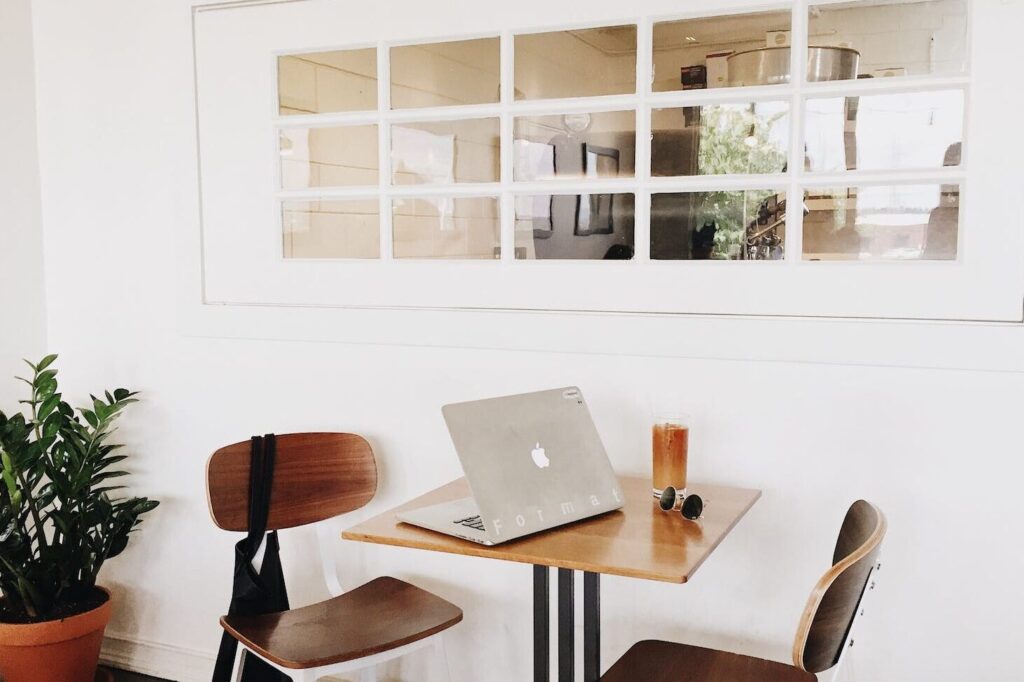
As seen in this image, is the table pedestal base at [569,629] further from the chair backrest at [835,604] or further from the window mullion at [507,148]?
the window mullion at [507,148]

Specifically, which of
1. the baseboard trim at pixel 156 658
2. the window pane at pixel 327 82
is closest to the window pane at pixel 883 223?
the window pane at pixel 327 82

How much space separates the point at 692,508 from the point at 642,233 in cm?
74

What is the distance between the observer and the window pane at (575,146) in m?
2.34

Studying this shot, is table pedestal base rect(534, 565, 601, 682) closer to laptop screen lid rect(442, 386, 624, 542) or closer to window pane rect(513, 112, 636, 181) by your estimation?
laptop screen lid rect(442, 386, 624, 542)

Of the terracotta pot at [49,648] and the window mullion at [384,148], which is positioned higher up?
the window mullion at [384,148]

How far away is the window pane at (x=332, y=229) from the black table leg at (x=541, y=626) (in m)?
1.07

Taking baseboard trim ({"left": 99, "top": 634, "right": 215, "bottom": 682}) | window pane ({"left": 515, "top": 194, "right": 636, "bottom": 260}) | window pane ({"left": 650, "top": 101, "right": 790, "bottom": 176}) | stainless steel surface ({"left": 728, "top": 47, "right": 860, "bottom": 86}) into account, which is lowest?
baseboard trim ({"left": 99, "top": 634, "right": 215, "bottom": 682})

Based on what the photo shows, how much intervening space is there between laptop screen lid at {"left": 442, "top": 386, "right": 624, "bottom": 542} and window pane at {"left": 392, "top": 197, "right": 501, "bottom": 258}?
61 centimetres

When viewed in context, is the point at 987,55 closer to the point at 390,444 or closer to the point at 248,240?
the point at 390,444

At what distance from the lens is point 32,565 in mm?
2645

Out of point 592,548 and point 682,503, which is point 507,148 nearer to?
point 682,503

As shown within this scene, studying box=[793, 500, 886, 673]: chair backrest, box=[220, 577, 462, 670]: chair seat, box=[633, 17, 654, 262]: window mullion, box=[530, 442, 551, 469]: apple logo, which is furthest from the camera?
box=[633, 17, 654, 262]: window mullion

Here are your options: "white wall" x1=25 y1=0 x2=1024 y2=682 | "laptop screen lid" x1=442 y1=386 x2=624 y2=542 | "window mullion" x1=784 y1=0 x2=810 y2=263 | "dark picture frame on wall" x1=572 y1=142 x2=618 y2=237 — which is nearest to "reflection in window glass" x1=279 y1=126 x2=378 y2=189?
"white wall" x1=25 y1=0 x2=1024 y2=682

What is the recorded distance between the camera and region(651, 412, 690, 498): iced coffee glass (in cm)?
197
